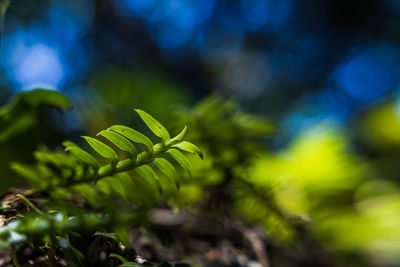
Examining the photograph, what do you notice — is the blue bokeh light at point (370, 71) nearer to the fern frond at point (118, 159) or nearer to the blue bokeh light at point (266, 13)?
the blue bokeh light at point (266, 13)

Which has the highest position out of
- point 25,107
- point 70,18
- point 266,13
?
point 266,13

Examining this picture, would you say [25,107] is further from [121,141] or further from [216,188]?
[216,188]

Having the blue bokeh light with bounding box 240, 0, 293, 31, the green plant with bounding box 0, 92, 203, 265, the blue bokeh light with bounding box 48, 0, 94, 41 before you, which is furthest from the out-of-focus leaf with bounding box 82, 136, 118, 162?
the blue bokeh light with bounding box 240, 0, 293, 31

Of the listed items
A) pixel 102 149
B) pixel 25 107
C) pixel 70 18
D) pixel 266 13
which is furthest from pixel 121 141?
pixel 266 13

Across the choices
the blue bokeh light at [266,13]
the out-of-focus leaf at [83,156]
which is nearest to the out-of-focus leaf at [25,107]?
the out-of-focus leaf at [83,156]

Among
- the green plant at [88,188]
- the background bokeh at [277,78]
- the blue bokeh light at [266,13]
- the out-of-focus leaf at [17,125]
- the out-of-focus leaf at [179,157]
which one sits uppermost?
the blue bokeh light at [266,13]
